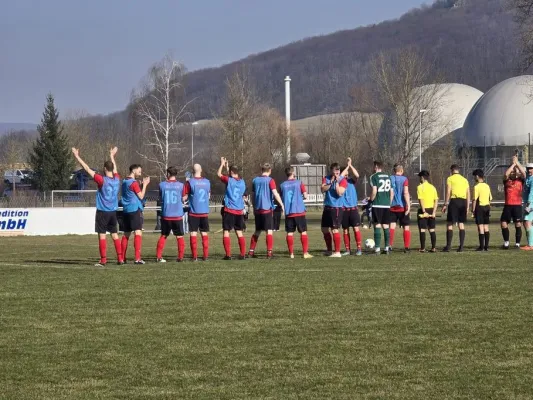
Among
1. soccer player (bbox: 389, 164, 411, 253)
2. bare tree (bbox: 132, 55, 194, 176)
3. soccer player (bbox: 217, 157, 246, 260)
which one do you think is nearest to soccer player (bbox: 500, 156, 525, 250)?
soccer player (bbox: 389, 164, 411, 253)

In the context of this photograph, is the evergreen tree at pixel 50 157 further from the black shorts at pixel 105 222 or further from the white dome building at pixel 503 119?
the black shorts at pixel 105 222

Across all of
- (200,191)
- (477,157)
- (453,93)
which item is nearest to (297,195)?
(200,191)

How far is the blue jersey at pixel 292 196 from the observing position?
21859mm

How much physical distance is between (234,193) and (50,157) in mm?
58663

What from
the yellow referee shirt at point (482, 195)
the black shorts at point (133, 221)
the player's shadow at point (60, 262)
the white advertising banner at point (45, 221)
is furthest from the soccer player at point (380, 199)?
the white advertising banner at point (45, 221)

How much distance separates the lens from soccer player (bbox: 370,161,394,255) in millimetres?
22516

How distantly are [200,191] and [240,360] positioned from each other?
Result: 12.0 meters

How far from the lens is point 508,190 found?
2428 centimetres

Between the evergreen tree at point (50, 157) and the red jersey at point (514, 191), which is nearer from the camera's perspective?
the red jersey at point (514, 191)

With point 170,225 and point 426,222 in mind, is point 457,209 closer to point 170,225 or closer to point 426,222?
point 426,222

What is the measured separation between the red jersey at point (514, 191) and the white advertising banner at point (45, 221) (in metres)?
19.0

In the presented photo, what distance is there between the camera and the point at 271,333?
10945mm

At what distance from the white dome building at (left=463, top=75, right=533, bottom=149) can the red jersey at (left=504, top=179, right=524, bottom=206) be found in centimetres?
6359

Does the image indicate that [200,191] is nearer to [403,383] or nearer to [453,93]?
[403,383]
